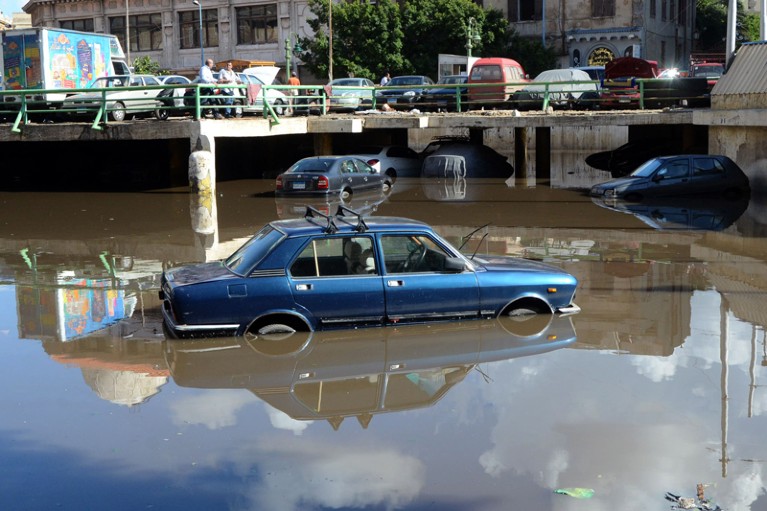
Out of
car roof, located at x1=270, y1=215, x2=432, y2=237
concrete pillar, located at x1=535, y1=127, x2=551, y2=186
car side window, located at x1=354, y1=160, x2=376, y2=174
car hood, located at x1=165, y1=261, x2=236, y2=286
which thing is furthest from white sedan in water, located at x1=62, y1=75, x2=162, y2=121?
car roof, located at x1=270, y1=215, x2=432, y2=237

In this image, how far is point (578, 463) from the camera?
7.29 m

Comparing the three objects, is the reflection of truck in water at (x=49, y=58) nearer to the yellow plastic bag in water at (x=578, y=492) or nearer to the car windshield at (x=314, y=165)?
the car windshield at (x=314, y=165)

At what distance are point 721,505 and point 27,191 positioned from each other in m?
26.7

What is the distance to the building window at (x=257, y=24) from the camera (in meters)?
62.8

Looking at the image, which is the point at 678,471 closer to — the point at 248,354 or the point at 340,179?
the point at 248,354

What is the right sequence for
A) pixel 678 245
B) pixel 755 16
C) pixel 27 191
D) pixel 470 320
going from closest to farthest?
1. pixel 470 320
2. pixel 678 245
3. pixel 27 191
4. pixel 755 16

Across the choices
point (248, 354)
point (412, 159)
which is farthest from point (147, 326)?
point (412, 159)

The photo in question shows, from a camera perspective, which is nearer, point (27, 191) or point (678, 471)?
point (678, 471)

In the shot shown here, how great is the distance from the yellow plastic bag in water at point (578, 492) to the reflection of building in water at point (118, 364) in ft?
13.0

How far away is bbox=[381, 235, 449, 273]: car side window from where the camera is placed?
10.8 meters

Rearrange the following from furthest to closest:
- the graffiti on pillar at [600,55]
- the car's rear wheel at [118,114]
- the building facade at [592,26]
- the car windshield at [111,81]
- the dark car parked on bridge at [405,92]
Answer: the graffiti on pillar at [600,55], the building facade at [592,26], the dark car parked on bridge at [405,92], the car windshield at [111,81], the car's rear wheel at [118,114]

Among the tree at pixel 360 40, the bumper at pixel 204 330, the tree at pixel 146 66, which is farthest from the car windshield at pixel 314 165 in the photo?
the tree at pixel 146 66

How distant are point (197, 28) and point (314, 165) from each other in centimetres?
4131

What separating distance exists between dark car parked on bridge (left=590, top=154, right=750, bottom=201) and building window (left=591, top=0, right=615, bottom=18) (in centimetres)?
3187
